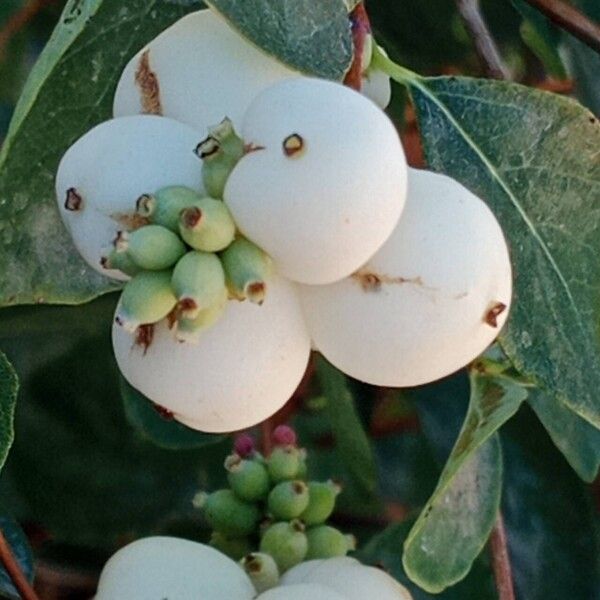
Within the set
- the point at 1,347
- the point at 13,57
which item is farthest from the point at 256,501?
the point at 13,57

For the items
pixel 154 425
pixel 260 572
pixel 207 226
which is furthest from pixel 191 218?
pixel 154 425

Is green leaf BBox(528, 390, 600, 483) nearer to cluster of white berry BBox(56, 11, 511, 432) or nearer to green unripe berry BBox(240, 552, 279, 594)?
green unripe berry BBox(240, 552, 279, 594)

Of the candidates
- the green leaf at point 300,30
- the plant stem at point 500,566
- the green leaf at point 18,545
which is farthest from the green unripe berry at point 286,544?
the green leaf at point 300,30

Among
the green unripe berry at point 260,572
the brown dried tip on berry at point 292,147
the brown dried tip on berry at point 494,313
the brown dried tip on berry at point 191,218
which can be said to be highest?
the brown dried tip on berry at point 191,218

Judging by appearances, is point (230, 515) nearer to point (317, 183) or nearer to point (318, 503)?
point (318, 503)

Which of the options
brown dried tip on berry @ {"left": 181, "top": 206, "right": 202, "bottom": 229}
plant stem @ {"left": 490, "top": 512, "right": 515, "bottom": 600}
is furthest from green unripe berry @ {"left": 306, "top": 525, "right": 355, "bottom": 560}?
brown dried tip on berry @ {"left": 181, "top": 206, "right": 202, "bottom": 229}

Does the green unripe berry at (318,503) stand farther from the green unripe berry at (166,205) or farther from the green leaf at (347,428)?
the green unripe berry at (166,205)

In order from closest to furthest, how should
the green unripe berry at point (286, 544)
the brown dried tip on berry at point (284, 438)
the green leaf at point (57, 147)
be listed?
1. the green leaf at point (57, 147)
2. the green unripe berry at point (286, 544)
3. the brown dried tip on berry at point (284, 438)
